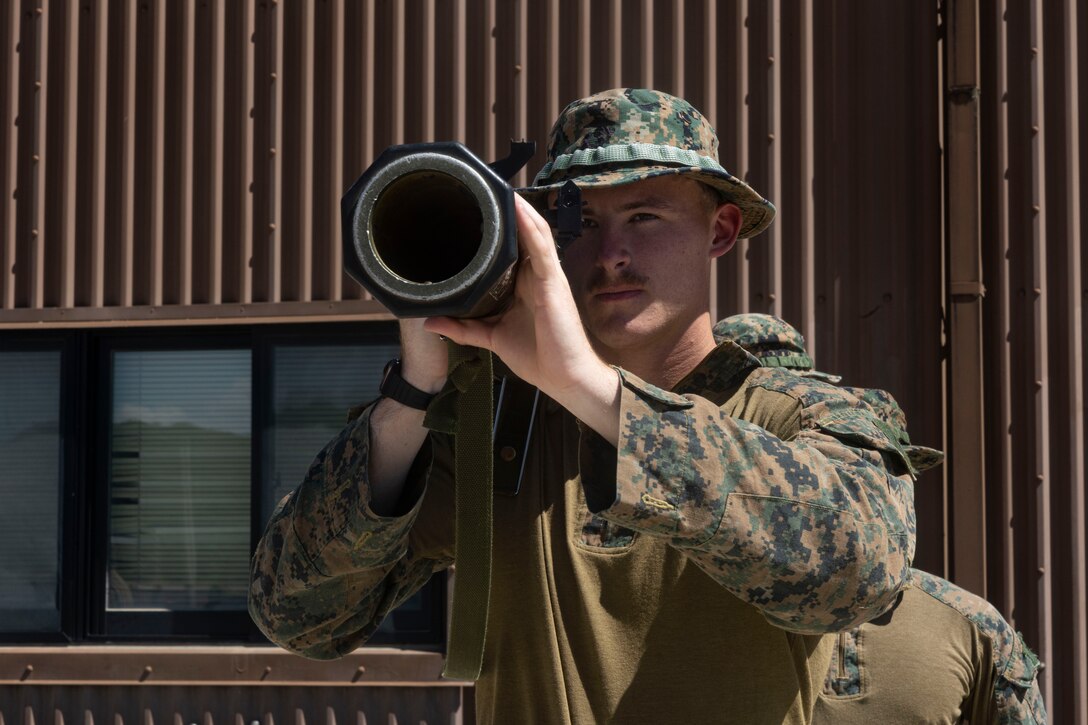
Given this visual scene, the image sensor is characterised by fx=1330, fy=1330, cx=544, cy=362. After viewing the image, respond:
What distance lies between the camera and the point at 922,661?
9.97ft

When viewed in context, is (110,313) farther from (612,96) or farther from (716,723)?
(716,723)

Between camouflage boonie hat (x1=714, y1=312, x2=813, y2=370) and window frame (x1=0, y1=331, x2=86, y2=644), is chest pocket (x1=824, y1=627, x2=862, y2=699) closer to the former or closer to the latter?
camouflage boonie hat (x1=714, y1=312, x2=813, y2=370)

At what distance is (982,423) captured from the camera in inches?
164

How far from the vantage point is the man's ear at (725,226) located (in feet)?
6.52

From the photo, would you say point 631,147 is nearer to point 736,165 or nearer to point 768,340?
point 768,340

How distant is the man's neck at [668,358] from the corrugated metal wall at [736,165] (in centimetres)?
248

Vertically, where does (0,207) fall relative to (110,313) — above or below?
above

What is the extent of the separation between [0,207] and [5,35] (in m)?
0.63

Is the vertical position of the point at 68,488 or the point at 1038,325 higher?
the point at 1038,325

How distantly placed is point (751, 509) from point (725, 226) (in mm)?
655

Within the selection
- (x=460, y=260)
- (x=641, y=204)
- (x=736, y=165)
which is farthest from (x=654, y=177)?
(x=736, y=165)

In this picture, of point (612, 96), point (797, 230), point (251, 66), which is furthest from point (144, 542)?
point (612, 96)

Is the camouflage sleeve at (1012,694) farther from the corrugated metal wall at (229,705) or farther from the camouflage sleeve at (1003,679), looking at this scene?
the corrugated metal wall at (229,705)

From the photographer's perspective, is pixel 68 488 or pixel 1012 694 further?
pixel 68 488
